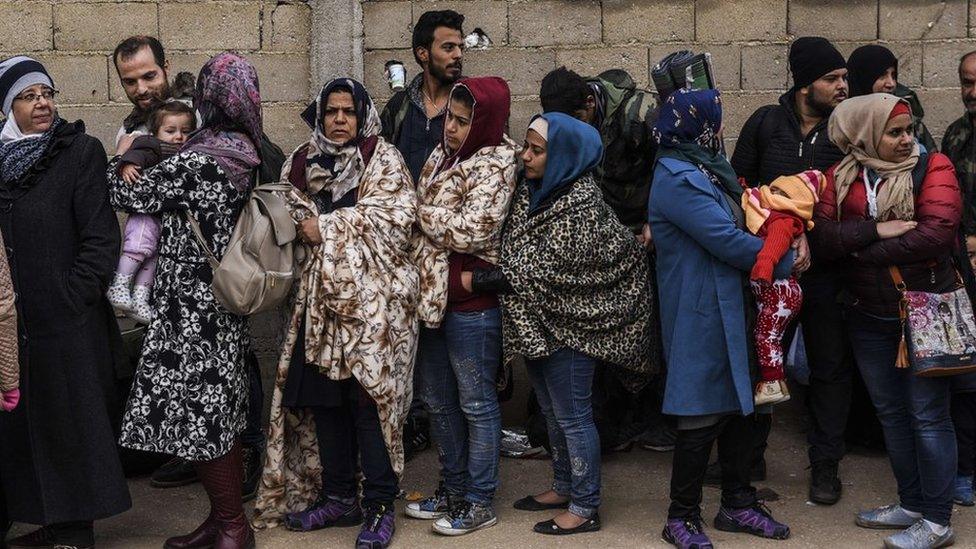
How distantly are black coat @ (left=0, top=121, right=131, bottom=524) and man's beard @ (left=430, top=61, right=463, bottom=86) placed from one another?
1664 mm

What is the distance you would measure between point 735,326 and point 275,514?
6.71 feet

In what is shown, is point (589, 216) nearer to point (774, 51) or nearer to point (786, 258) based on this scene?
point (786, 258)

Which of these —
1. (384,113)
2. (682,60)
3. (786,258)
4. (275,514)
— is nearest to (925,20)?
(682,60)

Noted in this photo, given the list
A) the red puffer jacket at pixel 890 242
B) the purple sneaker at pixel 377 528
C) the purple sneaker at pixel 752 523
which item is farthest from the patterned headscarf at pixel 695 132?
the purple sneaker at pixel 377 528

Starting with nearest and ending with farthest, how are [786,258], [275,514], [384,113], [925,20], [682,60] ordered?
[786,258] < [275,514] < [682,60] < [384,113] < [925,20]

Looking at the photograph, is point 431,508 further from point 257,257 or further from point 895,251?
point 895,251

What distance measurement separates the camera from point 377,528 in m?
4.87

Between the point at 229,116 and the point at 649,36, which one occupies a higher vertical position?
the point at 649,36

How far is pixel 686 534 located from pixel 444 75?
7.78 ft

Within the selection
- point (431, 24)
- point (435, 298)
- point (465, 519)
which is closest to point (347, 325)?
point (435, 298)

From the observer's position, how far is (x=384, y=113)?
5832mm

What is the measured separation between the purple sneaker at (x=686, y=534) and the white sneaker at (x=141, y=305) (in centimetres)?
219

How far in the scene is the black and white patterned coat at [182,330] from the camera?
178 inches

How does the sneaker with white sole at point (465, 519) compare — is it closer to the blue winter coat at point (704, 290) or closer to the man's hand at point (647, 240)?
the blue winter coat at point (704, 290)
